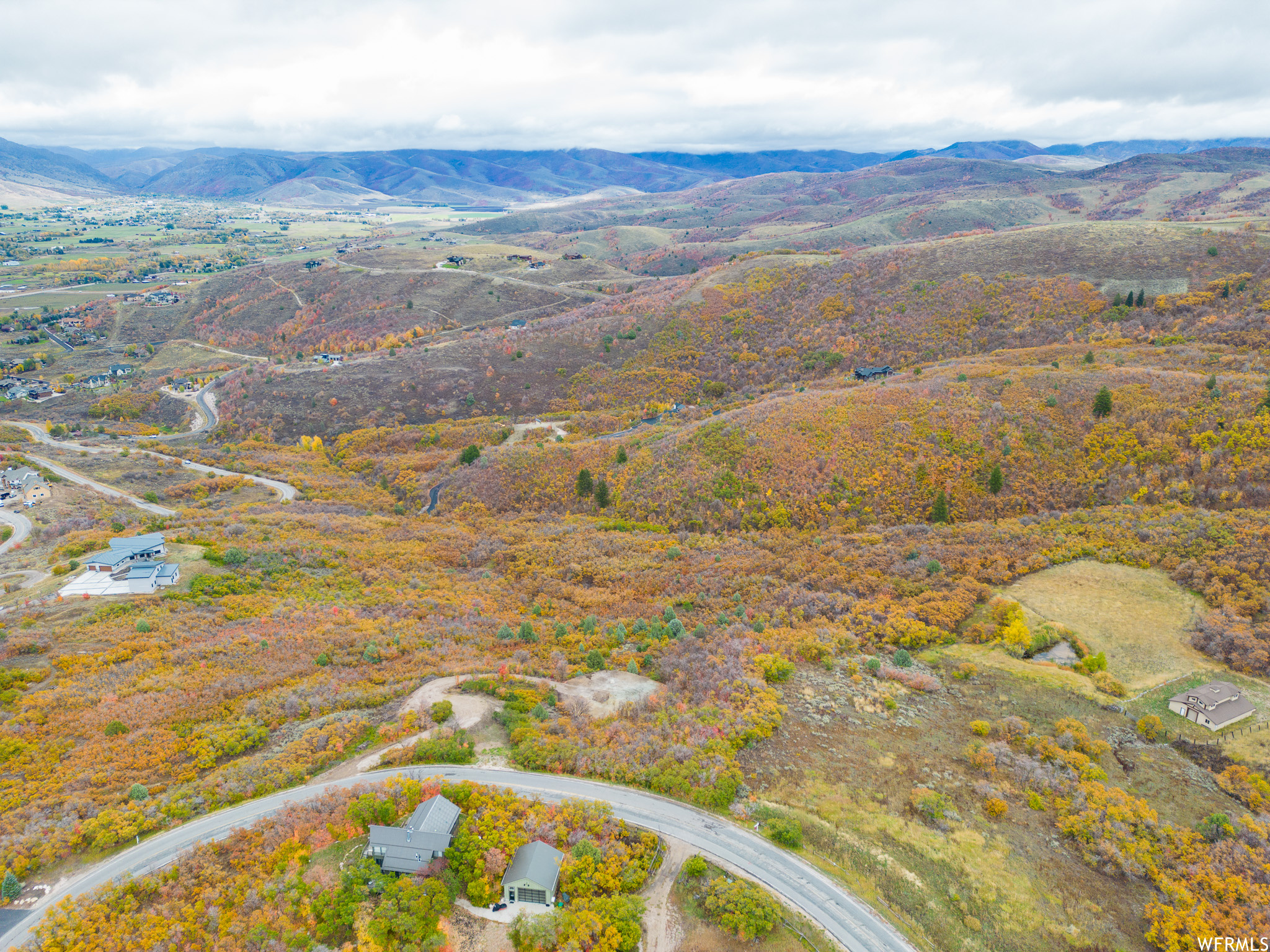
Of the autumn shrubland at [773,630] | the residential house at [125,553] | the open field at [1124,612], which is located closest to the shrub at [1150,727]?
the autumn shrubland at [773,630]

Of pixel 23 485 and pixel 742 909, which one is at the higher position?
pixel 742 909

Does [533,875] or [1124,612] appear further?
[1124,612]

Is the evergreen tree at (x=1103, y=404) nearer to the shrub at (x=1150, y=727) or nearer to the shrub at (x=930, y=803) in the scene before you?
the shrub at (x=1150, y=727)

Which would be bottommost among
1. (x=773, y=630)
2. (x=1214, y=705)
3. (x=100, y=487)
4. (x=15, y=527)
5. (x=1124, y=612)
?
(x=100, y=487)

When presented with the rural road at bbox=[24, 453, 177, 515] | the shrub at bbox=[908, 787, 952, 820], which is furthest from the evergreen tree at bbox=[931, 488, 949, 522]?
→ the rural road at bbox=[24, 453, 177, 515]

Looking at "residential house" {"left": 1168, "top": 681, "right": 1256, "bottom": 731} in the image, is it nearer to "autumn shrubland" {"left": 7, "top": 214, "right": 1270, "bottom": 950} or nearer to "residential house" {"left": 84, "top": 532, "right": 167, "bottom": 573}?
"autumn shrubland" {"left": 7, "top": 214, "right": 1270, "bottom": 950}

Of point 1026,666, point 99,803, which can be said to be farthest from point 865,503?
point 99,803

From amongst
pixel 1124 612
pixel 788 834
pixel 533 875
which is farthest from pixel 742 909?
pixel 1124 612

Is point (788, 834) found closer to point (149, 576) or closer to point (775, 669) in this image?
point (775, 669)
